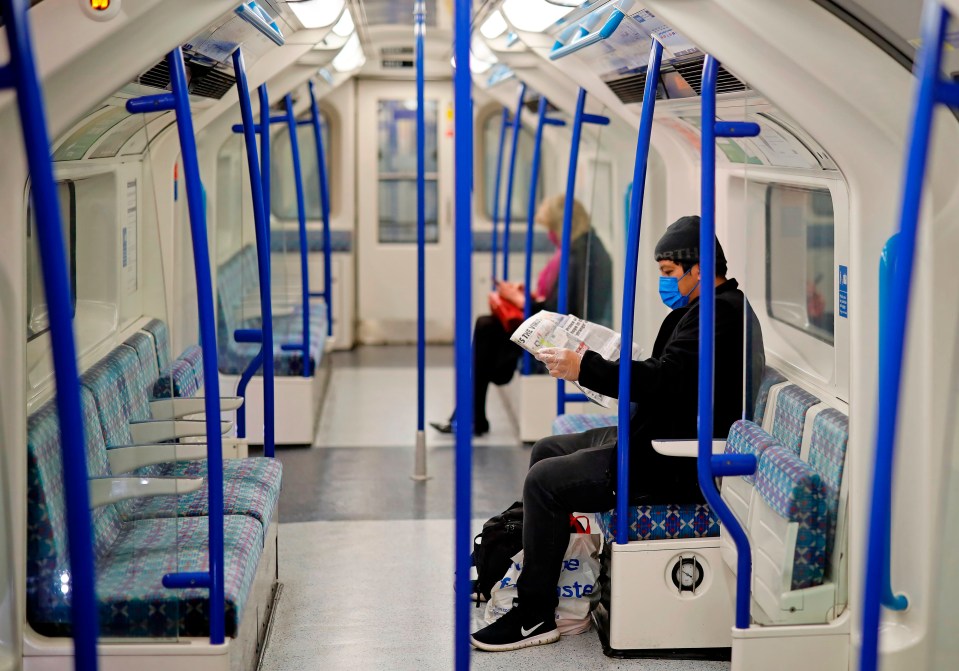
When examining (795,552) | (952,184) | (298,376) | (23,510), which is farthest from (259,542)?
(298,376)

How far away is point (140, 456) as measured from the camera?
119 inches

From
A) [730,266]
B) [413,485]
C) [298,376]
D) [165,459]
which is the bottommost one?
[413,485]

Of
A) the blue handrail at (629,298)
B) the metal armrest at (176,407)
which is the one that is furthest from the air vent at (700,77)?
the metal armrest at (176,407)

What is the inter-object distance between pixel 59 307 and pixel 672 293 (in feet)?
7.42

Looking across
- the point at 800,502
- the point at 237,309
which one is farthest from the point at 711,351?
the point at 237,309

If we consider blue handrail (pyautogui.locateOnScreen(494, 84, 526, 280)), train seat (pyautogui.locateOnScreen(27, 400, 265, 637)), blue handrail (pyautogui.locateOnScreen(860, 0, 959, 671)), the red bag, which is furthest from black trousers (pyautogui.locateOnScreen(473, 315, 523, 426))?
blue handrail (pyautogui.locateOnScreen(860, 0, 959, 671))

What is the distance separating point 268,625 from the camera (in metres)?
4.01

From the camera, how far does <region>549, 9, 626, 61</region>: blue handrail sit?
3877 millimetres

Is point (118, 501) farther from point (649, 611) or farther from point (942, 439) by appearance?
point (942, 439)

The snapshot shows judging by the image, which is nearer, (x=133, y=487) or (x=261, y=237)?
(x=133, y=487)

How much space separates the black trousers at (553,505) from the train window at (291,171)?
3.81 m

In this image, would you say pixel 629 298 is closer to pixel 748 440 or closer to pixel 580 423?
pixel 748 440

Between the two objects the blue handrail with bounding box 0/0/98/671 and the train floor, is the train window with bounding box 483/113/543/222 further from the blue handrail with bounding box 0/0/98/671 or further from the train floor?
the blue handrail with bounding box 0/0/98/671

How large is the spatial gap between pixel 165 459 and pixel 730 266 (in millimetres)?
1813
